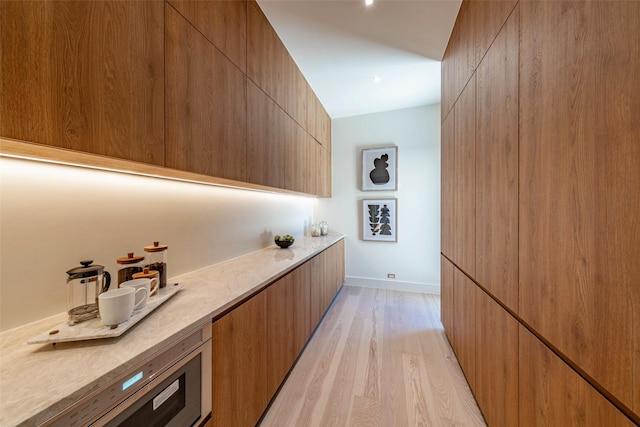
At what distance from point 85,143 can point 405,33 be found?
244cm

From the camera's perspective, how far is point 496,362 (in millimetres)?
1175

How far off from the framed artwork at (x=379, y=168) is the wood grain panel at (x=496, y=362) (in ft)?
7.96

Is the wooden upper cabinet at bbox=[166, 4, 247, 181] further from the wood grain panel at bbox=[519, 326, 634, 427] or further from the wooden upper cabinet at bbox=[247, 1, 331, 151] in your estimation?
the wood grain panel at bbox=[519, 326, 634, 427]

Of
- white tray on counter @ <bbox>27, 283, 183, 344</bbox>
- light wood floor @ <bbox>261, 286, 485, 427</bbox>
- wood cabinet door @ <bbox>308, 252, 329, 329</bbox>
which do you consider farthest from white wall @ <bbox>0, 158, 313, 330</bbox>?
light wood floor @ <bbox>261, 286, 485, 427</bbox>

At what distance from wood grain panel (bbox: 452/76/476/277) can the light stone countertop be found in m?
1.54

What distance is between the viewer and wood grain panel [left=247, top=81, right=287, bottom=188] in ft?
5.33

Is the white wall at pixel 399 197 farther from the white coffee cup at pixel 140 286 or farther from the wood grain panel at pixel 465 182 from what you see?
the white coffee cup at pixel 140 286

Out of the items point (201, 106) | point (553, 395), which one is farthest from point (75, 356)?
point (553, 395)

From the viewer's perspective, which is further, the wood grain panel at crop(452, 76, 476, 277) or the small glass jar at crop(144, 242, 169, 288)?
the wood grain panel at crop(452, 76, 476, 277)

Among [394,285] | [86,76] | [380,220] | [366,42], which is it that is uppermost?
[366,42]

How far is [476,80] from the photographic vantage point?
1421 mm

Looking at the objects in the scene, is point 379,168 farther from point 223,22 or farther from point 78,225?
point 78,225

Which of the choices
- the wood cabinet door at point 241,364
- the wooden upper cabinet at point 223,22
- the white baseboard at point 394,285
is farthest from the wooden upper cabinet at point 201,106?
the white baseboard at point 394,285

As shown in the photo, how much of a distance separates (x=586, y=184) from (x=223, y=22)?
1963 millimetres
